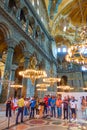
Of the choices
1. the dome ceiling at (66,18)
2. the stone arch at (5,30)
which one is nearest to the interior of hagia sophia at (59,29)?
the dome ceiling at (66,18)

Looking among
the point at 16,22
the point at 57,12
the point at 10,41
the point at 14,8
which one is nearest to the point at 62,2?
the point at 57,12

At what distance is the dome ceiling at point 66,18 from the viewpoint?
21891 mm

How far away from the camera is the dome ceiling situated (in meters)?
21.9

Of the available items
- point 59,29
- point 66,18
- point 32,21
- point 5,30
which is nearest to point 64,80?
point 59,29

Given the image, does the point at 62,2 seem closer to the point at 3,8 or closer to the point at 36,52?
the point at 36,52

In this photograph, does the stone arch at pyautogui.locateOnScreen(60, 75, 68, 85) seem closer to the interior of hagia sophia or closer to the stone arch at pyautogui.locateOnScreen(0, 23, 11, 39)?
the interior of hagia sophia

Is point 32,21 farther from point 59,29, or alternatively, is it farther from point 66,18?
point 66,18

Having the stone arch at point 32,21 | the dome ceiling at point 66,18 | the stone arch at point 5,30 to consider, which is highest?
the dome ceiling at point 66,18

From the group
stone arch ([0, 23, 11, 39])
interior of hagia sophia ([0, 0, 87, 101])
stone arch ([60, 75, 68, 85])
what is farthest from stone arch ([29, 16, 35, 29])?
stone arch ([60, 75, 68, 85])

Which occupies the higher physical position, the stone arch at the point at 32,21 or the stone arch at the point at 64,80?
the stone arch at the point at 32,21

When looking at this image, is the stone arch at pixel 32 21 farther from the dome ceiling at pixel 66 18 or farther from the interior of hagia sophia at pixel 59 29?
the dome ceiling at pixel 66 18

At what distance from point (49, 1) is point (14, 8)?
9098 millimetres

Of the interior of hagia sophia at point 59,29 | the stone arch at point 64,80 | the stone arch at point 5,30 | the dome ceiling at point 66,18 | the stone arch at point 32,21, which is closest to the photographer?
the stone arch at point 5,30

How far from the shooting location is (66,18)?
85.2 ft
